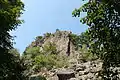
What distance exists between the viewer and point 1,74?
17547mm

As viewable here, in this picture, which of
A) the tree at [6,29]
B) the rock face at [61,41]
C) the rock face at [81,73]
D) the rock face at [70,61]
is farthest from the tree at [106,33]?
the rock face at [61,41]

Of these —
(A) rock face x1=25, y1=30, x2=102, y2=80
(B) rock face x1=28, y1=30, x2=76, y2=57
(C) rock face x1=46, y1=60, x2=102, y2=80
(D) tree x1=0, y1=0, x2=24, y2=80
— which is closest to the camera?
(D) tree x1=0, y1=0, x2=24, y2=80

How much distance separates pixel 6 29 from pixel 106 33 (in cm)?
701

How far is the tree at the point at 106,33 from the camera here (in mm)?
14953

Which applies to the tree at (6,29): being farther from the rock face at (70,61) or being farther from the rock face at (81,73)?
the rock face at (81,73)

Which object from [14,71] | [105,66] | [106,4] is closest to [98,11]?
[106,4]

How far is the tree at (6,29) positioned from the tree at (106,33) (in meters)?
5.57

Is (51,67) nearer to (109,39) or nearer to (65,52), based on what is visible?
(65,52)

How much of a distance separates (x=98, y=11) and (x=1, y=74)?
675cm

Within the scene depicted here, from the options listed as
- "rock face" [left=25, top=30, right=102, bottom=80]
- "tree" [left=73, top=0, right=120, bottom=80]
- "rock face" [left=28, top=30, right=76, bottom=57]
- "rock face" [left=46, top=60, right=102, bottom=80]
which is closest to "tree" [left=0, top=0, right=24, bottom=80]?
"tree" [left=73, top=0, right=120, bottom=80]

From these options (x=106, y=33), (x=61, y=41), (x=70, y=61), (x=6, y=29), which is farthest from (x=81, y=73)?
(x=61, y=41)

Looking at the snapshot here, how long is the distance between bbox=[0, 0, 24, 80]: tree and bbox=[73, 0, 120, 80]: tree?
5.57 metres

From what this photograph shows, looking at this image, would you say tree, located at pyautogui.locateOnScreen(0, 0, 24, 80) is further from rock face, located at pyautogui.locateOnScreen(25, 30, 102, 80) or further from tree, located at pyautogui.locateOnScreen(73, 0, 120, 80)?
rock face, located at pyautogui.locateOnScreen(25, 30, 102, 80)

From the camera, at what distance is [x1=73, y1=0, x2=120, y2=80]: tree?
15.0 meters
